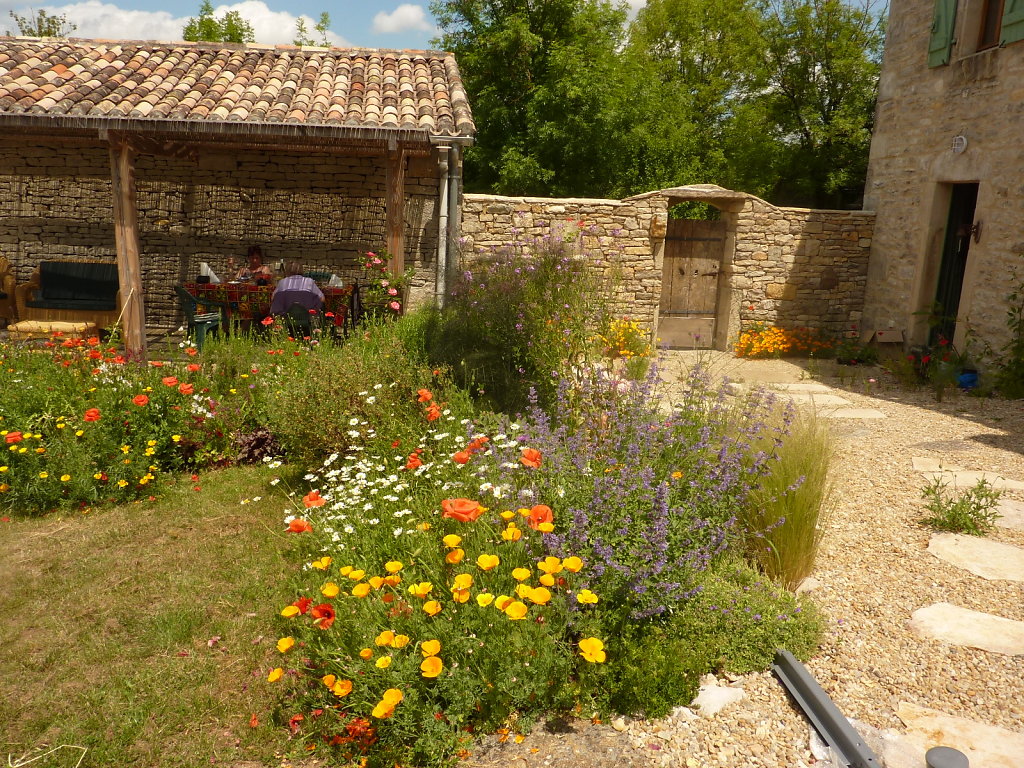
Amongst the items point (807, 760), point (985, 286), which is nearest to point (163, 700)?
point (807, 760)

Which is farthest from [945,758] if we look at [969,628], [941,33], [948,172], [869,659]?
[941,33]

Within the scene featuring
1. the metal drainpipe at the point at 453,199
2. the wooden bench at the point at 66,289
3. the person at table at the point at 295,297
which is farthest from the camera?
the wooden bench at the point at 66,289

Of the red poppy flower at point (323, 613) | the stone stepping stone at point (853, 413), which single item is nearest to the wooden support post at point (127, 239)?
the red poppy flower at point (323, 613)

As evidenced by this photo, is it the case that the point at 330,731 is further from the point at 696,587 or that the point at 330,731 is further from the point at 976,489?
the point at 976,489

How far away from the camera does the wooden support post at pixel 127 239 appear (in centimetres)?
696

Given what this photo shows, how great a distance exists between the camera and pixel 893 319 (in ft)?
31.0

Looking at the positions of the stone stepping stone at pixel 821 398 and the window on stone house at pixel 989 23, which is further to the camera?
the window on stone house at pixel 989 23

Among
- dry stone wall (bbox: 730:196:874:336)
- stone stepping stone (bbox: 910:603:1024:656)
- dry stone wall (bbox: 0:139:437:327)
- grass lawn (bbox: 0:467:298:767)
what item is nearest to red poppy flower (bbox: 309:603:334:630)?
grass lawn (bbox: 0:467:298:767)

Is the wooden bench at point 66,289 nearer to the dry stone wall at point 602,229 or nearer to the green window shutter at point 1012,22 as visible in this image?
the dry stone wall at point 602,229

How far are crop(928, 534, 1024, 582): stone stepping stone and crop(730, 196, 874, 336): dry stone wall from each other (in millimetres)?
6491

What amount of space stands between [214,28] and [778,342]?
61.2 feet

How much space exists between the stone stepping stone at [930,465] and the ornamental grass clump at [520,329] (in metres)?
2.27

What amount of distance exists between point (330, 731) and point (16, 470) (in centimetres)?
304

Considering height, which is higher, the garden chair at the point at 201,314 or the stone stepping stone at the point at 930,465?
the garden chair at the point at 201,314
